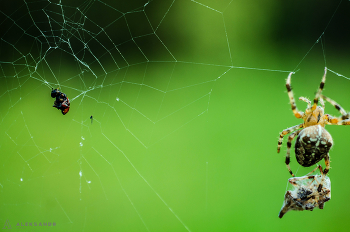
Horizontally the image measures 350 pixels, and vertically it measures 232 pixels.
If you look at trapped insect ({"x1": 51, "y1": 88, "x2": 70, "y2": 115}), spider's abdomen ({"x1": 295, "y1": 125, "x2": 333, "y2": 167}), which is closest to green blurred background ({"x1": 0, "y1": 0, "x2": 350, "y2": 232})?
trapped insect ({"x1": 51, "y1": 88, "x2": 70, "y2": 115})

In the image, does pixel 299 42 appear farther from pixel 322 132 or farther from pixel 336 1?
pixel 322 132

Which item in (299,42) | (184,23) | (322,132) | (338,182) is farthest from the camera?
(299,42)

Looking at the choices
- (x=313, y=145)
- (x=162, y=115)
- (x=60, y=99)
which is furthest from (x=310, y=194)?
(x=162, y=115)

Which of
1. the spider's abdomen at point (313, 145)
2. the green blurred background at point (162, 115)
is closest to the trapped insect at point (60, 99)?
the green blurred background at point (162, 115)

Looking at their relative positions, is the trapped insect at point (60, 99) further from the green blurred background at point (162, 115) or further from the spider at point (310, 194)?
the spider at point (310, 194)

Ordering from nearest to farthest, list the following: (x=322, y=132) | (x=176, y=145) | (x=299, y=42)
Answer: (x=322, y=132)
(x=176, y=145)
(x=299, y=42)

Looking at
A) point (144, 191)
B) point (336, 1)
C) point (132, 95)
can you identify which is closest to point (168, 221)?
point (144, 191)
